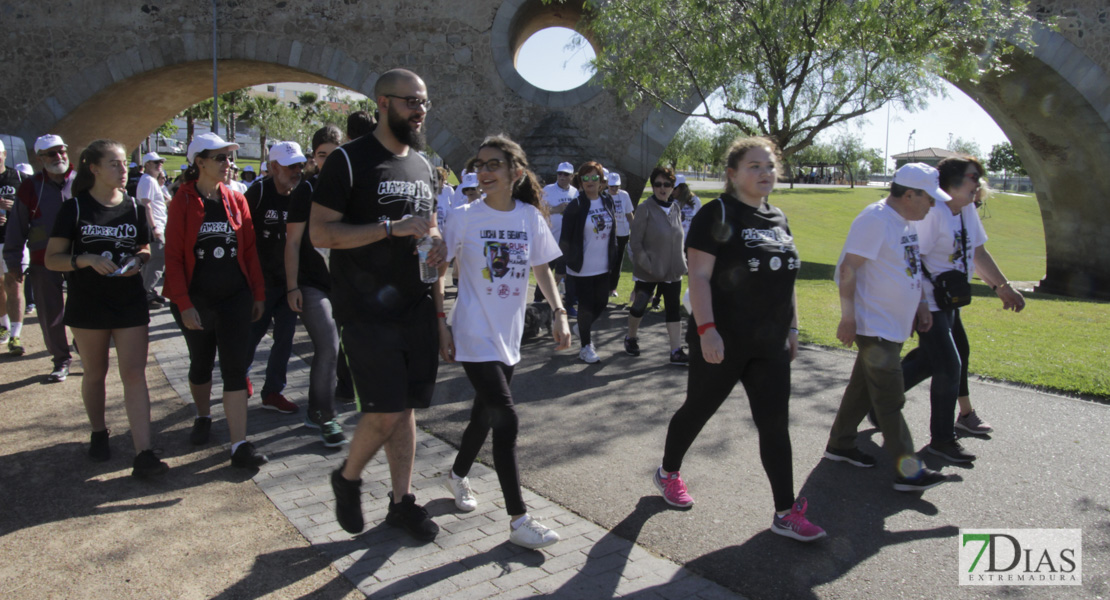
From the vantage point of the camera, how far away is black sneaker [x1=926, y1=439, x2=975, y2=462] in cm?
455

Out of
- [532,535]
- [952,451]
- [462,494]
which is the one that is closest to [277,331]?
[462,494]

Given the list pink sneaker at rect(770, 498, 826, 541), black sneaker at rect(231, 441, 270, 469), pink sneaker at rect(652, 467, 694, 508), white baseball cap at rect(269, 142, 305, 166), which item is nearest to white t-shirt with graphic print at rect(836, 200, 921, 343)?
pink sneaker at rect(770, 498, 826, 541)

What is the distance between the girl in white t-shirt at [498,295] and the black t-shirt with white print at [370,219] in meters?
0.27

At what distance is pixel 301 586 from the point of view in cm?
307

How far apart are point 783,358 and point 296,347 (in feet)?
18.5

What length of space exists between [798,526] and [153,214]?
7.96 metres

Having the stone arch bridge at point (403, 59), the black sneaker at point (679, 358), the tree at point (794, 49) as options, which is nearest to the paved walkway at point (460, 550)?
the black sneaker at point (679, 358)

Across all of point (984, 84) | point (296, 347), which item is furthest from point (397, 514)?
point (984, 84)

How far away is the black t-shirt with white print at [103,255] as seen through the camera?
428 cm

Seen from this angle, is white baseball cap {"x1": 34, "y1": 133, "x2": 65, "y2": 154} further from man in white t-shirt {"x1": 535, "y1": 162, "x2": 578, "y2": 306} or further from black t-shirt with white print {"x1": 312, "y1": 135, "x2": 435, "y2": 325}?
man in white t-shirt {"x1": 535, "y1": 162, "x2": 578, "y2": 306}

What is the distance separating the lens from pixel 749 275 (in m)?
3.47

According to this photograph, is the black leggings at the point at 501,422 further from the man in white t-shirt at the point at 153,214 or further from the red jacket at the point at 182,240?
the man in white t-shirt at the point at 153,214

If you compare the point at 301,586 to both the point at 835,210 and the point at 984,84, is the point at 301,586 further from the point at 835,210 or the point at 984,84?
the point at 835,210

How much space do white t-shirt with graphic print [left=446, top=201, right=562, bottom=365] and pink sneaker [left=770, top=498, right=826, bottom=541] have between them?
4.71 feet
